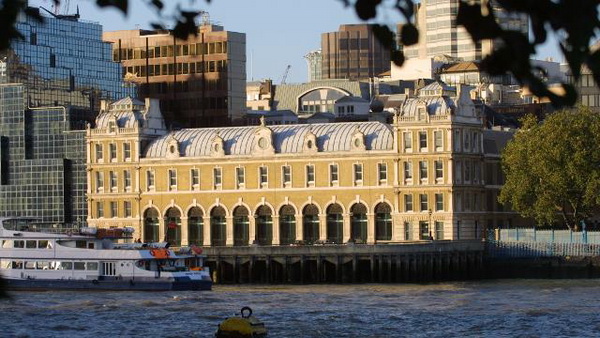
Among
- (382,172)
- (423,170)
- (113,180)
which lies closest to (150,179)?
(113,180)

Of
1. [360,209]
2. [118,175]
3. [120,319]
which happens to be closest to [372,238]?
[360,209]

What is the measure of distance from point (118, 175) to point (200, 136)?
7.07 m

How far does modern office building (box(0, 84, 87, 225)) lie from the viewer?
450ft

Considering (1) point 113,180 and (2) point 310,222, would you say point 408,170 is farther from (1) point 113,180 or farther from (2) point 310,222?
(1) point 113,180

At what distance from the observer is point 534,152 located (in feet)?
400

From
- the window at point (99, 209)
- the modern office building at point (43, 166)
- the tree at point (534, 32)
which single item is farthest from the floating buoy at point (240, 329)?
the modern office building at point (43, 166)

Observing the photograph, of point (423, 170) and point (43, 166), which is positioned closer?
point (423, 170)

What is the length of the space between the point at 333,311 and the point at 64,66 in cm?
7476

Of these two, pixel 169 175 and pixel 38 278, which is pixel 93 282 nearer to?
pixel 38 278

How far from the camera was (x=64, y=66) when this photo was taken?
488 ft

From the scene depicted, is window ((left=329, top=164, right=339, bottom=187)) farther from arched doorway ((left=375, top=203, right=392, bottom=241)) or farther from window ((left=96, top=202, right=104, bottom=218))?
window ((left=96, top=202, right=104, bottom=218))

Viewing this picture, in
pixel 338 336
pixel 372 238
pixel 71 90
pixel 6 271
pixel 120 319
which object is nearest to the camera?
pixel 338 336

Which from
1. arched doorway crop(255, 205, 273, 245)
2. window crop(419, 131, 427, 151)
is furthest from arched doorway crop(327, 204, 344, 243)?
window crop(419, 131, 427, 151)

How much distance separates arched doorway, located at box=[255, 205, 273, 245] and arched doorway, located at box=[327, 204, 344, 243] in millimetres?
4851
